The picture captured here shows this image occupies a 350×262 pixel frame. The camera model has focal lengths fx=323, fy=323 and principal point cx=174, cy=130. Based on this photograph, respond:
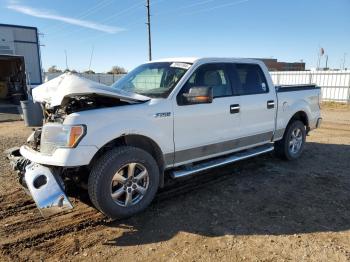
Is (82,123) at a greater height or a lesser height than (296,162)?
greater

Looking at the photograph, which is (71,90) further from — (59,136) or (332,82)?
(332,82)

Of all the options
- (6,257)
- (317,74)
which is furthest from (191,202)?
(317,74)

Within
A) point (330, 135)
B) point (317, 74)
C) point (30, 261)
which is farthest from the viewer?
point (317, 74)

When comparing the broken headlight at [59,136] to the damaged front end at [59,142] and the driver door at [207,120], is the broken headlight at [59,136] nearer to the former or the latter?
the damaged front end at [59,142]

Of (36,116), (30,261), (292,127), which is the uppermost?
(36,116)

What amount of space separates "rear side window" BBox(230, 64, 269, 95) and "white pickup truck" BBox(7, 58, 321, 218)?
0.02 m

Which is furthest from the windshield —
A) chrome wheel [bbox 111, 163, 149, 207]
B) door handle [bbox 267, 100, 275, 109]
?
door handle [bbox 267, 100, 275, 109]

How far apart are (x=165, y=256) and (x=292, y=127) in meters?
4.22

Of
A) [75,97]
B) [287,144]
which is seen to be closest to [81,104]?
[75,97]

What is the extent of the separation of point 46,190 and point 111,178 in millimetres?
699

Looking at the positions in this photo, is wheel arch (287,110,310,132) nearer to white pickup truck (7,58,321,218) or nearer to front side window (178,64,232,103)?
white pickup truck (7,58,321,218)

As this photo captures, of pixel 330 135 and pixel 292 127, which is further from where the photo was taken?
pixel 330 135

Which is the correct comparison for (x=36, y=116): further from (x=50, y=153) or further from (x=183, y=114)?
(x=183, y=114)

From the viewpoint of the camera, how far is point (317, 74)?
2212 cm
